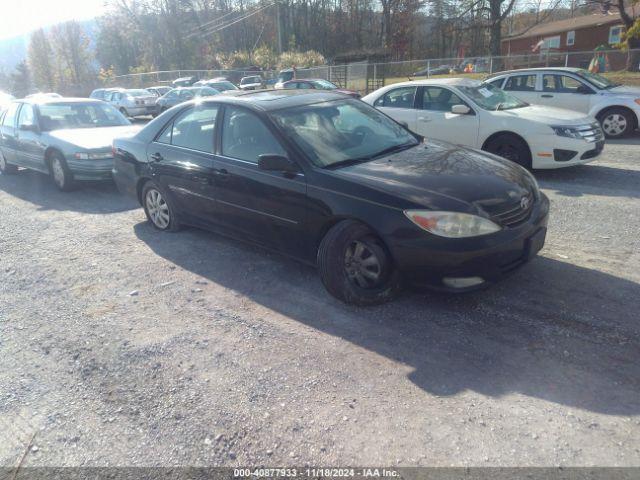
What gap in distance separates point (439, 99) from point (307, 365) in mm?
6671

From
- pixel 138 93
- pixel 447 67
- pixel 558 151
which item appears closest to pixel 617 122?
pixel 558 151

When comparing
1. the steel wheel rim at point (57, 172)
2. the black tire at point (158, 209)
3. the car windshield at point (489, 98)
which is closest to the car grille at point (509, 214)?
the black tire at point (158, 209)

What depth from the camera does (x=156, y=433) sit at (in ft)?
9.02

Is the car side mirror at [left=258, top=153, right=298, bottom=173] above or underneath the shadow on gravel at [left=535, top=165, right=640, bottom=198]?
above

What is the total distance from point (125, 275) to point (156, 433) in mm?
2510

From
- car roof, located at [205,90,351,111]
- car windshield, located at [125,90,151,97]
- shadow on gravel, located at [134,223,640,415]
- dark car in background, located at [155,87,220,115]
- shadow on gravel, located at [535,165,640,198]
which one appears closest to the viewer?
shadow on gravel, located at [134,223,640,415]

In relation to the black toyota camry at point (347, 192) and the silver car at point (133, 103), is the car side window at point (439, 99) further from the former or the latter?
the silver car at point (133, 103)

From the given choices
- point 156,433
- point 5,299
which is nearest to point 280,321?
point 156,433

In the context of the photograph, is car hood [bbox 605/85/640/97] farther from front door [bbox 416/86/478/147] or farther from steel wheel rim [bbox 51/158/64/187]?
steel wheel rim [bbox 51/158/64/187]

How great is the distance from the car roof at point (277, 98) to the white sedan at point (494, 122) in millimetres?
3637

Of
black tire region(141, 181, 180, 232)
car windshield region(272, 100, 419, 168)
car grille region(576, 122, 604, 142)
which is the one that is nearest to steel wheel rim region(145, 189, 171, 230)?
black tire region(141, 181, 180, 232)

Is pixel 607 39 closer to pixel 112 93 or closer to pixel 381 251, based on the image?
pixel 112 93

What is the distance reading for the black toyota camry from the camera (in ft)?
11.6

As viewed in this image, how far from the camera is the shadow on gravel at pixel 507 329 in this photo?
2.94 meters
